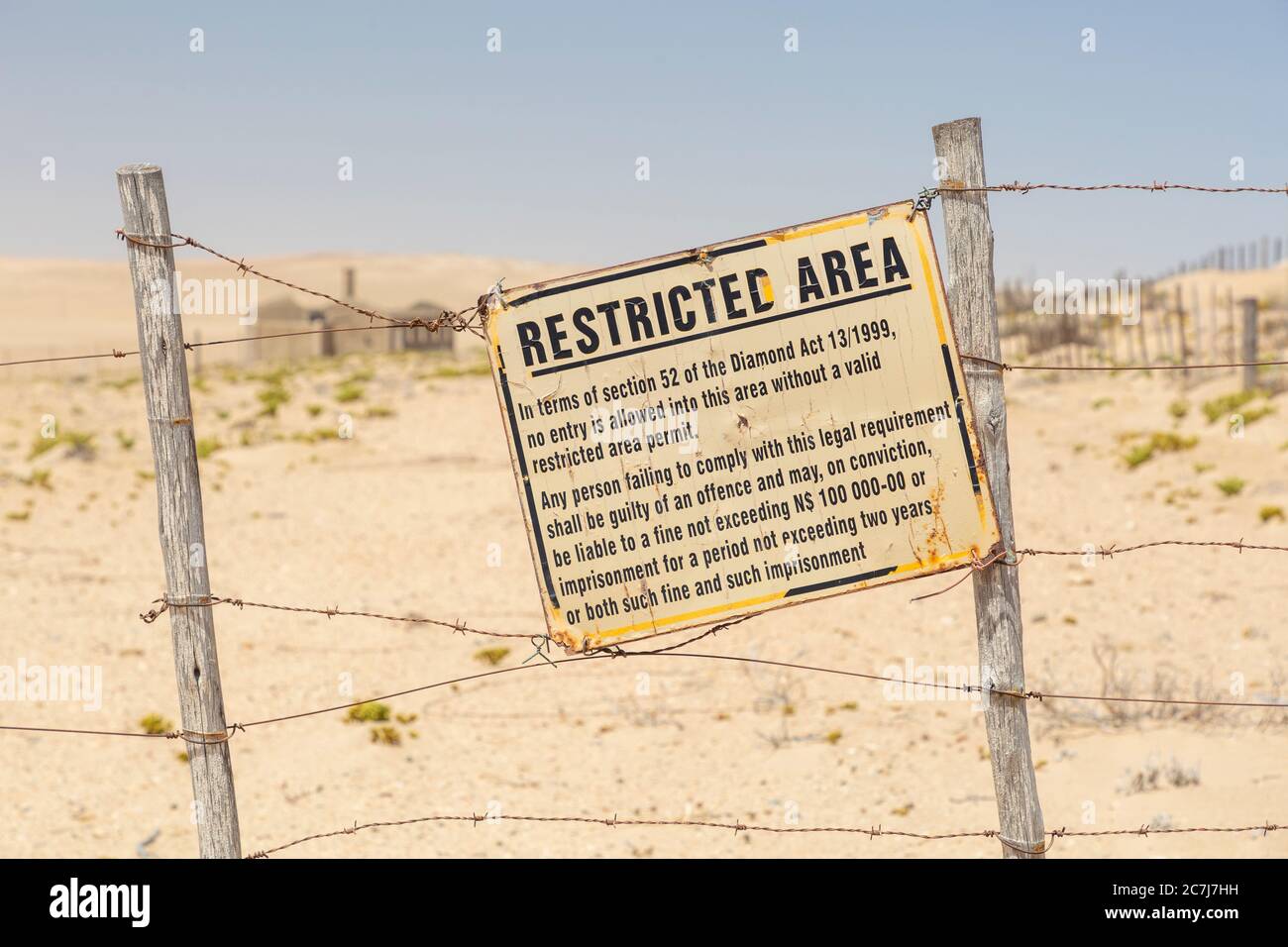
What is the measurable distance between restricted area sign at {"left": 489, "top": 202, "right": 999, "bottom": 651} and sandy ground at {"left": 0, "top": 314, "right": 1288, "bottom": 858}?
10.7 feet

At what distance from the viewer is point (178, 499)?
3410mm

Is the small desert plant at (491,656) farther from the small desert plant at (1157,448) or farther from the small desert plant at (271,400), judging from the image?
the small desert plant at (271,400)

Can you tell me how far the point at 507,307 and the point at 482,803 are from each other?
4.55 metres

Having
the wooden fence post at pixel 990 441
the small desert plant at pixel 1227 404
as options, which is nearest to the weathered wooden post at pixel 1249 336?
the small desert plant at pixel 1227 404

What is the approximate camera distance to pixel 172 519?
11.2ft

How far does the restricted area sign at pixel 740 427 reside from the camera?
10.9 ft

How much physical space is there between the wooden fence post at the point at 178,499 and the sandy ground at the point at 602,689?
310cm

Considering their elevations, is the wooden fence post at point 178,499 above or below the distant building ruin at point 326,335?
below

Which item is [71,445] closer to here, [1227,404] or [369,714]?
[369,714]

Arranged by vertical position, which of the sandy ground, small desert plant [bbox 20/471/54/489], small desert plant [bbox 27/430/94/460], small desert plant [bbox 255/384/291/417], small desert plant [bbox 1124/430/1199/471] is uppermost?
small desert plant [bbox 255/384/291/417]

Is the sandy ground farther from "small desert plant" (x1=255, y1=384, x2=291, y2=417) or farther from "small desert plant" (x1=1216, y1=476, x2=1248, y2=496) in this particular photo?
"small desert plant" (x1=255, y1=384, x2=291, y2=417)

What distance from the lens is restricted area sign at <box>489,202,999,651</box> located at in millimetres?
3330

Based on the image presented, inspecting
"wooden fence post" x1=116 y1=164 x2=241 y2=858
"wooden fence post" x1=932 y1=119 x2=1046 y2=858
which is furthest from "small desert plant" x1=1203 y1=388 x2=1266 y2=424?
"wooden fence post" x1=116 y1=164 x2=241 y2=858

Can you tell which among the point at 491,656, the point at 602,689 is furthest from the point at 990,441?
the point at 491,656
